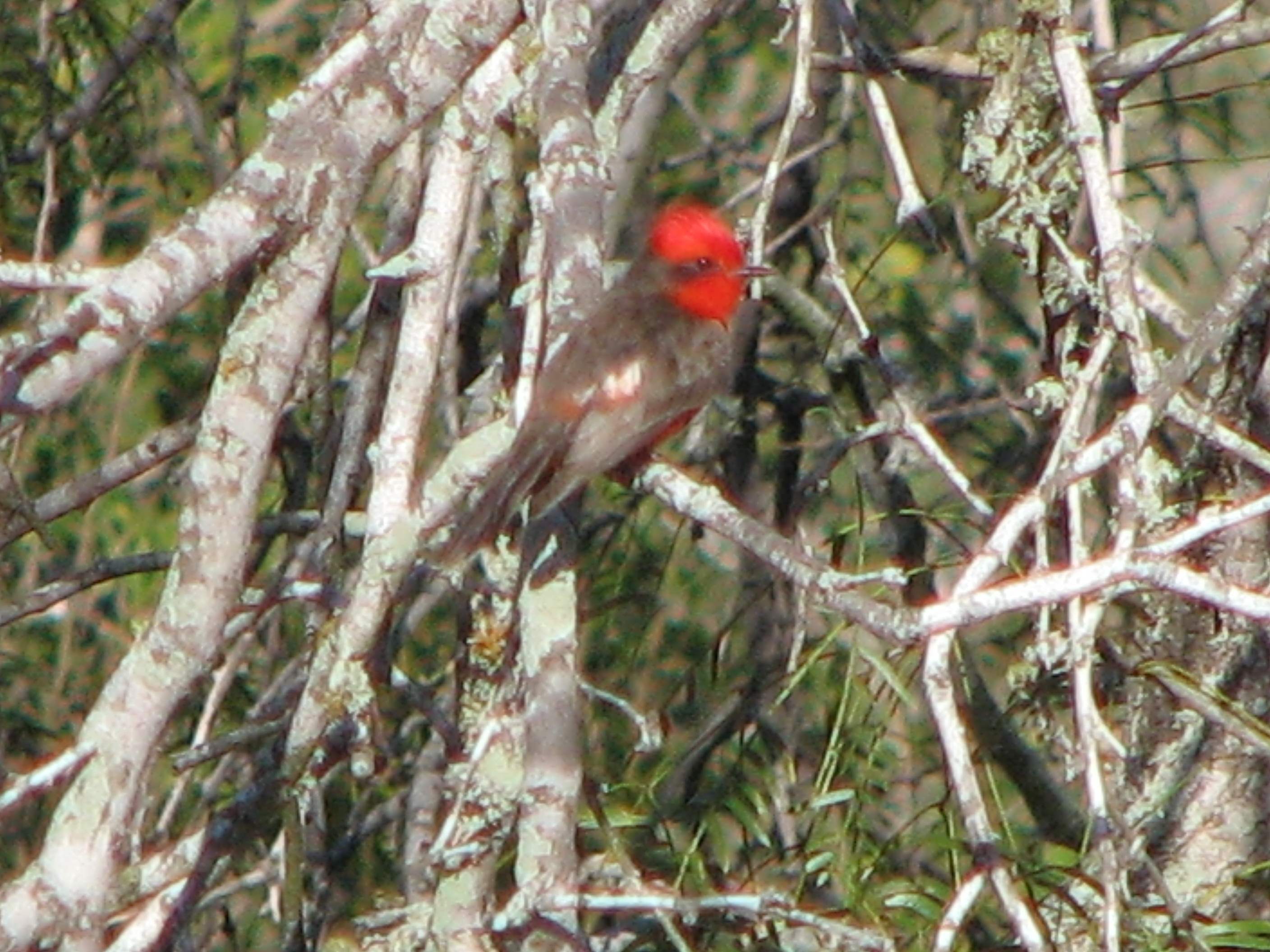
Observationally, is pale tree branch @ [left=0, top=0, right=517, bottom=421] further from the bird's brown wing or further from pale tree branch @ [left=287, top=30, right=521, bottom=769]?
the bird's brown wing

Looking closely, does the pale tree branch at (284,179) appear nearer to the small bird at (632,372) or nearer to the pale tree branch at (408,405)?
the pale tree branch at (408,405)

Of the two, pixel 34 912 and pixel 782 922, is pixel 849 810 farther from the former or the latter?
pixel 34 912

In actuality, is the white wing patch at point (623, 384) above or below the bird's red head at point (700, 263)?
below

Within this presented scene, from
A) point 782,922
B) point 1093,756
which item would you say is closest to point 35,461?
point 782,922

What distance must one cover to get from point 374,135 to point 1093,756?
1.29m

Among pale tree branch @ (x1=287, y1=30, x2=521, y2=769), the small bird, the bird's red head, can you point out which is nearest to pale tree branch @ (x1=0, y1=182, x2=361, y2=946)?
pale tree branch @ (x1=287, y1=30, x2=521, y2=769)

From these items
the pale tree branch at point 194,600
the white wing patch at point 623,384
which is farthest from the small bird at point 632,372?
the pale tree branch at point 194,600

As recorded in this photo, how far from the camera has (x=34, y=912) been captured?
2.34m

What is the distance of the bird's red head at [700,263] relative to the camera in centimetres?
448

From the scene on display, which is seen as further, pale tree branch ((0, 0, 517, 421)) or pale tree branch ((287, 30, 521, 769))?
pale tree branch ((287, 30, 521, 769))

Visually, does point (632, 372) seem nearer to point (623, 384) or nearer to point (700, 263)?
point (623, 384)

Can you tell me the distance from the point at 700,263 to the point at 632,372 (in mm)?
460

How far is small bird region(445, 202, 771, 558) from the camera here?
3.21 metres

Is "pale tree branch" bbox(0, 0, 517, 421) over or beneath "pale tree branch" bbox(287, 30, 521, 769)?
over
